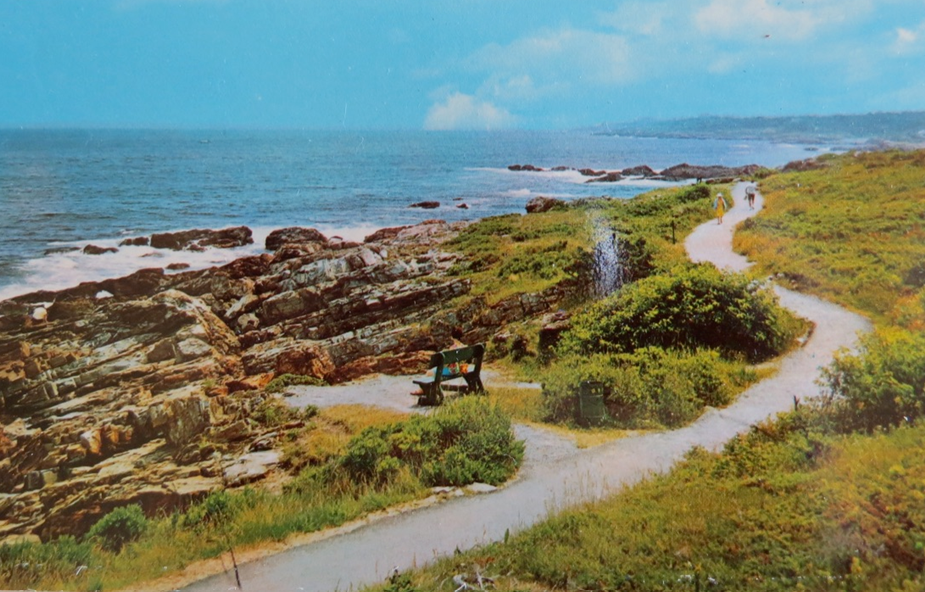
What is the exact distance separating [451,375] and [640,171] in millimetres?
4075

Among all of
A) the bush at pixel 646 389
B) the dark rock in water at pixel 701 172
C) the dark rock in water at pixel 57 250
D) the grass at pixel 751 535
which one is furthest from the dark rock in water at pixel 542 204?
the dark rock in water at pixel 57 250

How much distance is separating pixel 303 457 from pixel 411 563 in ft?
5.68

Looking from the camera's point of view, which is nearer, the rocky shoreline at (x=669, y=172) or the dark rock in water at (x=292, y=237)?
the dark rock in water at (x=292, y=237)

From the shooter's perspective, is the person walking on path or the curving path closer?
the curving path

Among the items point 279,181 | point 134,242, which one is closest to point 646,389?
point 279,181

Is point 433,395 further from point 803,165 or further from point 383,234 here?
point 803,165

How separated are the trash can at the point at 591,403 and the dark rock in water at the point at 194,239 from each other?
4162 mm

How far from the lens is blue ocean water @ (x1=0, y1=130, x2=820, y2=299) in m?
6.99

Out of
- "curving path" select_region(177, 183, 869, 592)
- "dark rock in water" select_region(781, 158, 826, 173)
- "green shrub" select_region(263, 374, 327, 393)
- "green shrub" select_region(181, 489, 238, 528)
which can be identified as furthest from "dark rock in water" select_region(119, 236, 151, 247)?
"dark rock in water" select_region(781, 158, 826, 173)

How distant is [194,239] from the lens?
7.04 metres

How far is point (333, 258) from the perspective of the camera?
725cm

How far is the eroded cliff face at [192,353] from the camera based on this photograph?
5617mm

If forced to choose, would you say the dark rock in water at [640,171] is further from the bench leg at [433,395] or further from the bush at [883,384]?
the bench leg at [433,395]

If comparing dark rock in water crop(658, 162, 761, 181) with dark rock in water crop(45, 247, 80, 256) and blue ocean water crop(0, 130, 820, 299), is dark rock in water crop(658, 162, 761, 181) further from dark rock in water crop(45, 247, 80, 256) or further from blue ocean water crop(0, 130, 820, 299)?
dark rock in water crop(45, 247, 80, 256)
